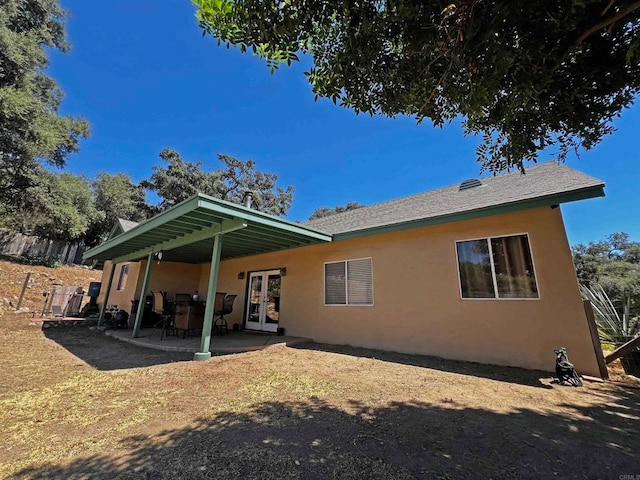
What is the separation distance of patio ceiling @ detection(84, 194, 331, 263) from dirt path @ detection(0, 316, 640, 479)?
2830 mm

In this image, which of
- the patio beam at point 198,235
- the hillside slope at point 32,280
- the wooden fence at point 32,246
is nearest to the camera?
the patio beam at point 198,235

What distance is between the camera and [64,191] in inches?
671

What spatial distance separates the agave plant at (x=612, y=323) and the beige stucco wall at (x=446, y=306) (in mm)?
1585

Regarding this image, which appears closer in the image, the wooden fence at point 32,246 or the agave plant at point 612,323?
the agave plant at point 612,323

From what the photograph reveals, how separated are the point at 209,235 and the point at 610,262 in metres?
36.0

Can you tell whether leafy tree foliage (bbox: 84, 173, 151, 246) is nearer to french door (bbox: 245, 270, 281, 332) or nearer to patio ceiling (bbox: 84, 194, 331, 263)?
patio ceiling (bbox: 84, 194, 331, 263)

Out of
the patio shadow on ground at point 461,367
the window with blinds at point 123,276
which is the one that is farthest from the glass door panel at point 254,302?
the window with blinds at point 123,276

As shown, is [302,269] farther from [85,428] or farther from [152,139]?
[152,139]

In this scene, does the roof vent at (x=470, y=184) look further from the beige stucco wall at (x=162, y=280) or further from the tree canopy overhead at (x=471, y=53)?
the beige stucco wall at (x=162, y=280)

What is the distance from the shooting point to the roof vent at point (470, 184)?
7.70m

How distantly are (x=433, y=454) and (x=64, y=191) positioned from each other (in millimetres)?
22945

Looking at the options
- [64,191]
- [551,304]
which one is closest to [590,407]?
[551,304]

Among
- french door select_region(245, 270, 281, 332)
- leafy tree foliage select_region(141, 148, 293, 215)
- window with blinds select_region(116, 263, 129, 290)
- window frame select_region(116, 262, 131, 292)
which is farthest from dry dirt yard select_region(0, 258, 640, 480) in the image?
leafy tree foliage select_region(141, 148, 293, 215)

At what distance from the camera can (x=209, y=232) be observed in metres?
6.37
